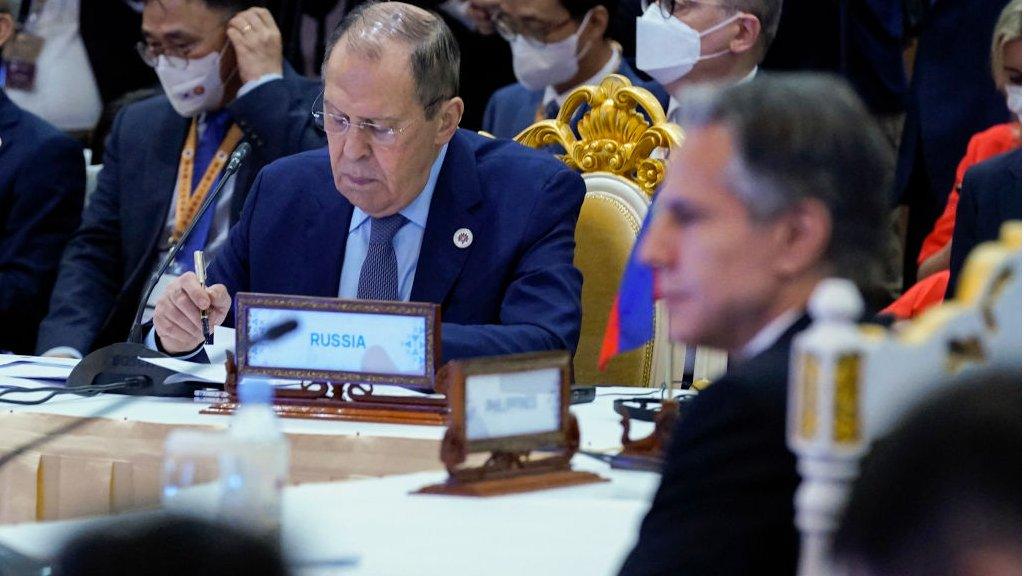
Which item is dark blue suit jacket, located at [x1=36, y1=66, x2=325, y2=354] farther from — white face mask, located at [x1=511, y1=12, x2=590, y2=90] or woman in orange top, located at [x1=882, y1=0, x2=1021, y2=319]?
woman in orange top, located at [x1=882, y1=0, x2=1021, y2=319]

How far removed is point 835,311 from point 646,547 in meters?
0.33

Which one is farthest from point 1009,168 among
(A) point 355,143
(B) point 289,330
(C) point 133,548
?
(C) point 133,548

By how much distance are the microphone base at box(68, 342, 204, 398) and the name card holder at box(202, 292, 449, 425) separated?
0.15 meters

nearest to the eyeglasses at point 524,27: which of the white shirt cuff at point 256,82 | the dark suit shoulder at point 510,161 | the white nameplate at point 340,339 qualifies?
the white shirt cuff at point 256,82

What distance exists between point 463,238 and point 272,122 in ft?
3.94

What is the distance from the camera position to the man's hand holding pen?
9.48 ft

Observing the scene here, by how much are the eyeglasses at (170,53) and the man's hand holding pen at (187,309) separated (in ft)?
5.06

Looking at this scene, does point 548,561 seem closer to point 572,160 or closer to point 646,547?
point 646,547

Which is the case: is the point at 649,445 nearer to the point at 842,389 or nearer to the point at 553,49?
the point at 842,389

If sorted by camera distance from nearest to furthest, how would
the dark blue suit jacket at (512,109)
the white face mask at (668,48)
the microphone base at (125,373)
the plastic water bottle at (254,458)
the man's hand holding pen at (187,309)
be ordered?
the plastic water bottle at (254,458)
the microphone base at (125,373)
the man's hand holding pen at (187,309)
the white face mask at (668,48)
the dark blue suit jacket at (512,109)

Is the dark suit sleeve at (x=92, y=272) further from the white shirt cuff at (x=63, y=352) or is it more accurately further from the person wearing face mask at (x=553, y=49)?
the person wearing face mask at (x=553, y=49)

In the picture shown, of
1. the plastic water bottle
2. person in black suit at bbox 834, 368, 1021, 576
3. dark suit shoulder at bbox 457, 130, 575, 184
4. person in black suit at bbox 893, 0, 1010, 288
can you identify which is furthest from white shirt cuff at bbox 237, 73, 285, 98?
person in black suit at bbox 834, 368, 1021, 576

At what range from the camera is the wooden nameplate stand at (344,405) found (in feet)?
Answer: 8.43

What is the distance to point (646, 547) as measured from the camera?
1396mm
